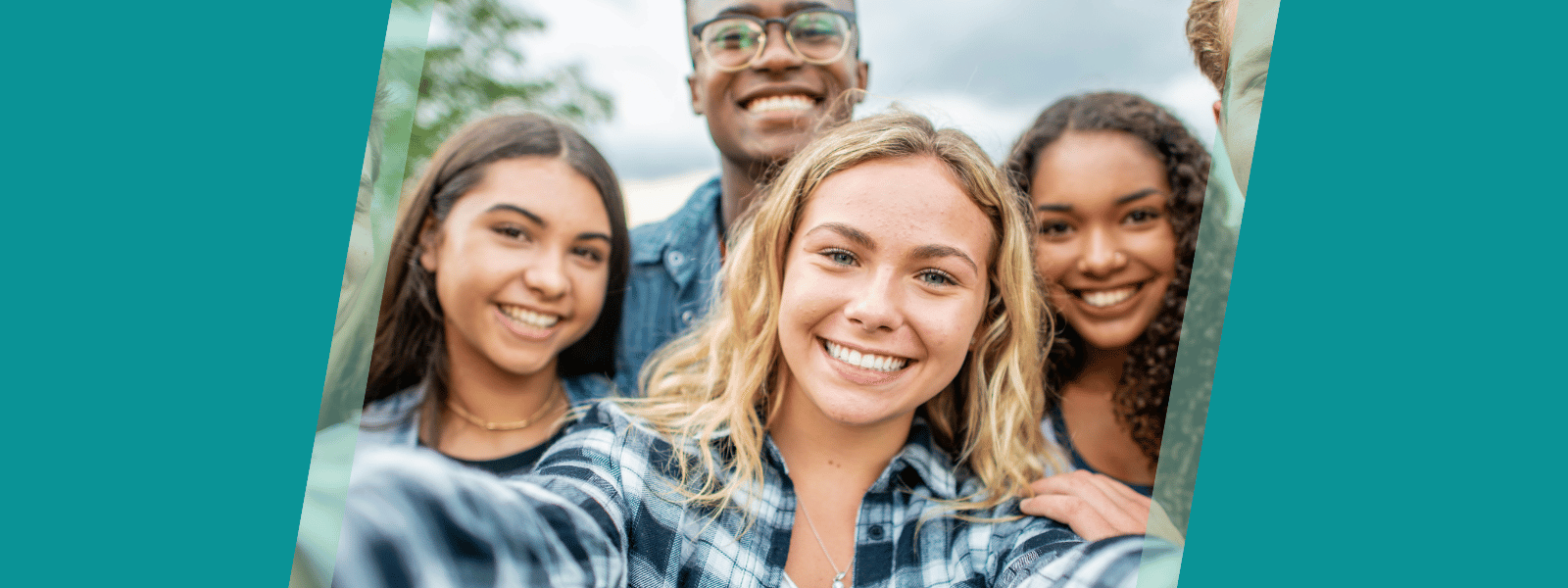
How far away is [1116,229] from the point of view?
278cm

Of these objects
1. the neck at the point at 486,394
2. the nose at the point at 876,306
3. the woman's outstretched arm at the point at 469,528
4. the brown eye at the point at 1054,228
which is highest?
the brown eye at the point at 1054,228

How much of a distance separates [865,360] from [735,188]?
79cm

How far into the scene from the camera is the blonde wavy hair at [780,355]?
2.66 metres

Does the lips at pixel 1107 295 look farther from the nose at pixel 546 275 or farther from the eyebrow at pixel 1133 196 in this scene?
the nose at pixel 546 275

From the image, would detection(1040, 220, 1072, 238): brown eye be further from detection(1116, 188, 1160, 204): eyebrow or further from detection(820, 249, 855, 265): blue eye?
detection(820, 249, 855, 265): blue eye

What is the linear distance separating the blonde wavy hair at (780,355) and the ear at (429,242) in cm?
79

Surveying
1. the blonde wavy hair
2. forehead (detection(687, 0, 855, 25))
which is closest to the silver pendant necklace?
the blonde wavy hair

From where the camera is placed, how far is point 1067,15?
2818mm

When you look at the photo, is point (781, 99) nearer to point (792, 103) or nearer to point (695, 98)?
point (792, 103)

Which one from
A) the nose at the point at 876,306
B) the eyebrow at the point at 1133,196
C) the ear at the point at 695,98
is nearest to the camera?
the nose at the point at 876,306

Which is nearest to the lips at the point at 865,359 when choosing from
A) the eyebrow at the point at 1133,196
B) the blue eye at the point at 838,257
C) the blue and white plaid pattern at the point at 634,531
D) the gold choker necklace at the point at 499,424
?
the blue eye at the point at 838,257

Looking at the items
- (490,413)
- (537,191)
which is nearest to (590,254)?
(537,191)

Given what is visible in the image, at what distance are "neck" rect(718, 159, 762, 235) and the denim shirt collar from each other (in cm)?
3

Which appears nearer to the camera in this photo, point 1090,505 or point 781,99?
point 1090,505
